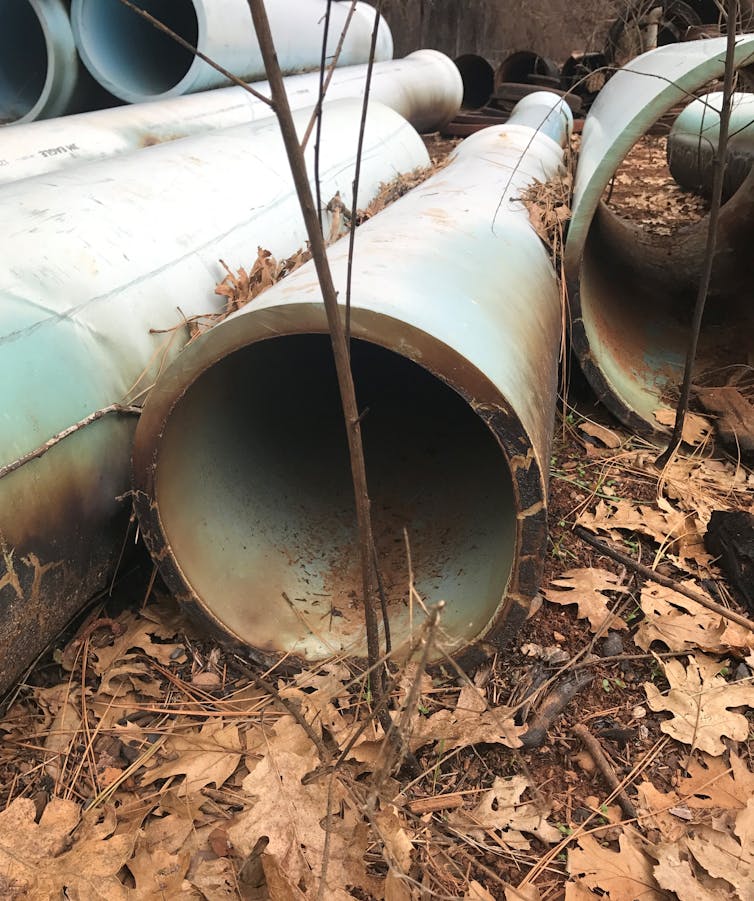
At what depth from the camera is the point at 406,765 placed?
165cm

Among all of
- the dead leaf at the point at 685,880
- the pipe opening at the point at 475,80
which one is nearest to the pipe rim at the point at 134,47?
the dead leaf at the point at 685,880

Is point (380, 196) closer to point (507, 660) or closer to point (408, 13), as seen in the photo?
point (507, 660)

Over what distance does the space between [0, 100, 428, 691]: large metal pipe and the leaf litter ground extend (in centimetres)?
27

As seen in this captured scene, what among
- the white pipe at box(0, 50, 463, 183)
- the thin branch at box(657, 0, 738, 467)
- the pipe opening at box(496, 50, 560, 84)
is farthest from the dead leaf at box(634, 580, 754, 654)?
the pipe opening at box(496, 50, 560, 84)

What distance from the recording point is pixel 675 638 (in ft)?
6.33

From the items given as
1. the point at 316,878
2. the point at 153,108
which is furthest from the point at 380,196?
the point at 316,878

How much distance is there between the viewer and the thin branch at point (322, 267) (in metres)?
0.88

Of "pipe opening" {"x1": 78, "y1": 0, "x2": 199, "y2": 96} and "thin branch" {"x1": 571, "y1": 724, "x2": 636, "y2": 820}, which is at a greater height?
"pipe opening" {"x1": 78, "y1": 0, "x2": 199, "y2": 96}

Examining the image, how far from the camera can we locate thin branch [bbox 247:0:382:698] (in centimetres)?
88

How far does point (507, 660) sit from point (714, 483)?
3.97ft

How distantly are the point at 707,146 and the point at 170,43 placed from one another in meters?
3.53

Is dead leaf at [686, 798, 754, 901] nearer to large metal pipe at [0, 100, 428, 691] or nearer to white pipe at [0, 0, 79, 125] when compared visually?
large metal pipe at [0, 100, 428, 691]

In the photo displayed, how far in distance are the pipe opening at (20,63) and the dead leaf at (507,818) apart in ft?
14.5

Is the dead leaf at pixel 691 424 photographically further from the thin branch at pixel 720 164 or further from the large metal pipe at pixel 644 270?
the thin branch at pixel 720 164
